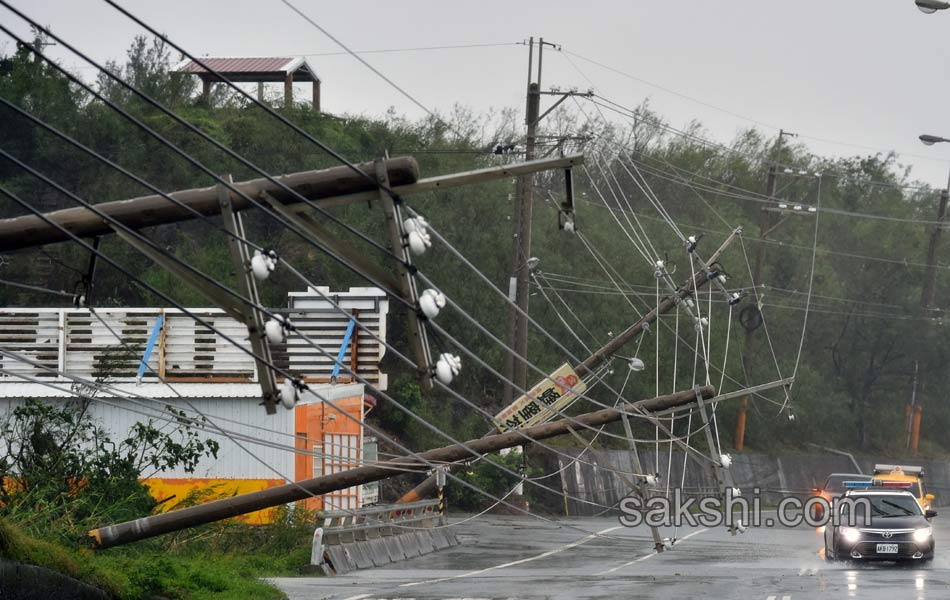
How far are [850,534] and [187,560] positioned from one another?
1261 cm

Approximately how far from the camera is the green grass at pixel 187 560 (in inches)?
669

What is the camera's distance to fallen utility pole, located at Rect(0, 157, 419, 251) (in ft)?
43.0

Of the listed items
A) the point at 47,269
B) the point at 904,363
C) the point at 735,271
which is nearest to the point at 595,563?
the point at 47,269

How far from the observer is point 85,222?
525 inches

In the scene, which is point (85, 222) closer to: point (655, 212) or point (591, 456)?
point (591, 456)

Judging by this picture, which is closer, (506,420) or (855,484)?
(506,420)

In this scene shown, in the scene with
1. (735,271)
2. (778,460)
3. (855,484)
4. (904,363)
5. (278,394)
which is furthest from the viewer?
(904,363)

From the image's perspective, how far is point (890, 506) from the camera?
2747 cm

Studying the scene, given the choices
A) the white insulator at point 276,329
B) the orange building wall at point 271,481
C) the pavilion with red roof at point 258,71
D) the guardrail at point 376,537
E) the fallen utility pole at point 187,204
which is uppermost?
the pavilion with red roof at point 258,71

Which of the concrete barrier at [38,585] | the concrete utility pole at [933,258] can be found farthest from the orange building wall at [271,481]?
the concrete utility pole at [933,258]

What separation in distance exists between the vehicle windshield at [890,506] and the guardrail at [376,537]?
27.7 ft

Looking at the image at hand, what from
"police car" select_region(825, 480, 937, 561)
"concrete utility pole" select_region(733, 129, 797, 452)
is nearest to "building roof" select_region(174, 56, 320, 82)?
"concrete utility pole" select_region(733, 129, 797, 452)

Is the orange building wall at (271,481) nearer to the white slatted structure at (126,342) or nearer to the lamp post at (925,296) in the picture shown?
the white slatted structure at (126,342)

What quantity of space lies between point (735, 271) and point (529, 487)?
19.6 metres
